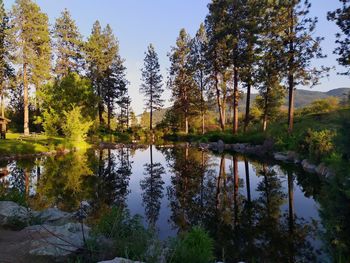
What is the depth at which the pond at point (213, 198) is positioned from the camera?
715 cm

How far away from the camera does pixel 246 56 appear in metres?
32.4

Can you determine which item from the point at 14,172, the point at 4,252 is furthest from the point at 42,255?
the point at 14,172

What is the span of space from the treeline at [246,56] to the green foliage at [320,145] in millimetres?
6496

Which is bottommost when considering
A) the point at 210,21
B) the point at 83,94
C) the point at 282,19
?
the point at 83,94

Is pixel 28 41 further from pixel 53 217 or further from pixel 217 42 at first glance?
pixel 53 217

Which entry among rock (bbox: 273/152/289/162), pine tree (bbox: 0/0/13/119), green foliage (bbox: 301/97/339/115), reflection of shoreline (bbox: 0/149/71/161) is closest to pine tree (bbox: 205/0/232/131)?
green foliage (bbox: 301/97/339/115)

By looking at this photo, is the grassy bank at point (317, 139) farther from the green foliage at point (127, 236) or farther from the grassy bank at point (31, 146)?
the grassy bank at point (31, 146)

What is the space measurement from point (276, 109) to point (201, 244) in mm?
47815

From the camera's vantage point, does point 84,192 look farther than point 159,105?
No

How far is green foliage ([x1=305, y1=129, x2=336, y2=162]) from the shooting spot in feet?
51.3

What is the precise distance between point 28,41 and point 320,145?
34.0 metres

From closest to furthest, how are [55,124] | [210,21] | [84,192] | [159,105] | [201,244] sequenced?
1. [201,244]
2. [84,192]
3. [55,124]
4. [210,21]
5. [159,105]

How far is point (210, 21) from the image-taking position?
37.6 m

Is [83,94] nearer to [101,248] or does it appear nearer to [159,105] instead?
[159,105]
